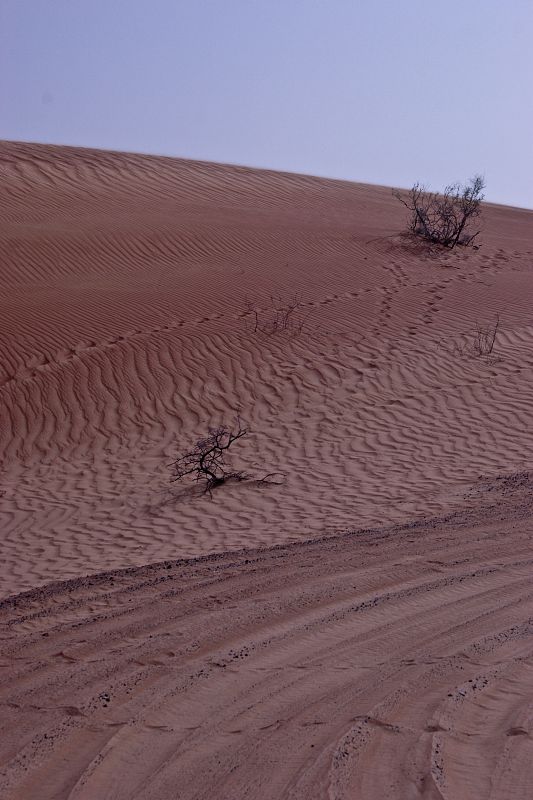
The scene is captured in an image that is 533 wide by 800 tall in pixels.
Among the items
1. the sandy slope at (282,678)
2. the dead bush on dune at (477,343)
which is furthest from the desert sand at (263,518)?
the dead bush on dune at (477,343)

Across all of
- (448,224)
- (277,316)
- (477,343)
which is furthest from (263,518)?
(448,224)

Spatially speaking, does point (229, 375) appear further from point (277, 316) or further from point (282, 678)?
point (282, 678)

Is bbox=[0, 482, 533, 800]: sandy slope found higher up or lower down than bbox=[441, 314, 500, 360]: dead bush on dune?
lower down

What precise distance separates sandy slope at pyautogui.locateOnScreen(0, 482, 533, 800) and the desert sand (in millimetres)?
16

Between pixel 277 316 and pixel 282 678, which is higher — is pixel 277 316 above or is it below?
above

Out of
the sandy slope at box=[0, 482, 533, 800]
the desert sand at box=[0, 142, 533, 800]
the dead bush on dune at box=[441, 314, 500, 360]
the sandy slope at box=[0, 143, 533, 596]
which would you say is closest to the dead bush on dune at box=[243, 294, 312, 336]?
the desert sand at box=[0, 142, 533, 800]

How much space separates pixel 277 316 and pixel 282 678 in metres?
11.5

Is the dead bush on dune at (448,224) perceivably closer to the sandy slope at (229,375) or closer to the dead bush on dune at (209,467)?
the sandy slope at (229,375)

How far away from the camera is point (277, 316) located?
607 inches

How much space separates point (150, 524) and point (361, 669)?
13.8 ft

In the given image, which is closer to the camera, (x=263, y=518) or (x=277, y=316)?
(x=263, y=518)

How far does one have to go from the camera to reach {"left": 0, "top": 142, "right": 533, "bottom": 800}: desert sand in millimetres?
3646

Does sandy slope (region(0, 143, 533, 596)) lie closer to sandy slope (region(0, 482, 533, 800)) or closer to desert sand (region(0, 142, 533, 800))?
desert sand (region(0, 142, 533, 800))

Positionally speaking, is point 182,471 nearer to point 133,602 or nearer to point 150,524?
point 150,524
